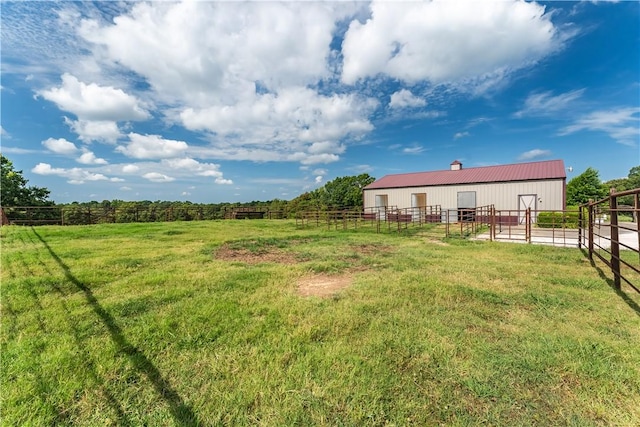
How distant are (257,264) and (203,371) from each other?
13.6 feet

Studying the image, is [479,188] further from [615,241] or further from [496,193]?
[615,241]

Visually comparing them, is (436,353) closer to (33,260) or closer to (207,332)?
(207,332)

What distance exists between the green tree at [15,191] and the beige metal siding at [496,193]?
29.6 metres

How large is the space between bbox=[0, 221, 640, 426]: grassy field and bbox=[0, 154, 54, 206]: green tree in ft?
84.9

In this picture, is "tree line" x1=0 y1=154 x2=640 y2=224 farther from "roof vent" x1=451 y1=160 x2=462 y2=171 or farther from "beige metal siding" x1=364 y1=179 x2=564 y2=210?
"roof vent" x1=451 y1=160 x2=462 y2=171

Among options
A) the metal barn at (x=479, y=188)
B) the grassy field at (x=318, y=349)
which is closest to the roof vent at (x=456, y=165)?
the metal barn at (x=479, y=188)

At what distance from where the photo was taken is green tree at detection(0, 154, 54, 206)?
74.0 feet

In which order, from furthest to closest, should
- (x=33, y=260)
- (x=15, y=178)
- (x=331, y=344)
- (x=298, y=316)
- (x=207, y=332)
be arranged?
(x=15, y=178) < (x=33, y=260) < (x=298, y=316) < (x=207, y=332) < (x=331, y=344)

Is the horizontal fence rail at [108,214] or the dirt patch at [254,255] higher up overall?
the horizontal fence rail at [108,214]

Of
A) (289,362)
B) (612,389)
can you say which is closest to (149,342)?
(289,362)

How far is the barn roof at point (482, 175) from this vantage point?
1697cm

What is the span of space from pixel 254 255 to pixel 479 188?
1683 centimetres

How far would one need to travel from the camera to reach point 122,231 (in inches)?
508

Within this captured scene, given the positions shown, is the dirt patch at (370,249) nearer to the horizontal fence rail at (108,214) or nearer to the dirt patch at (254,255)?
the dirt patch at (254,255)
